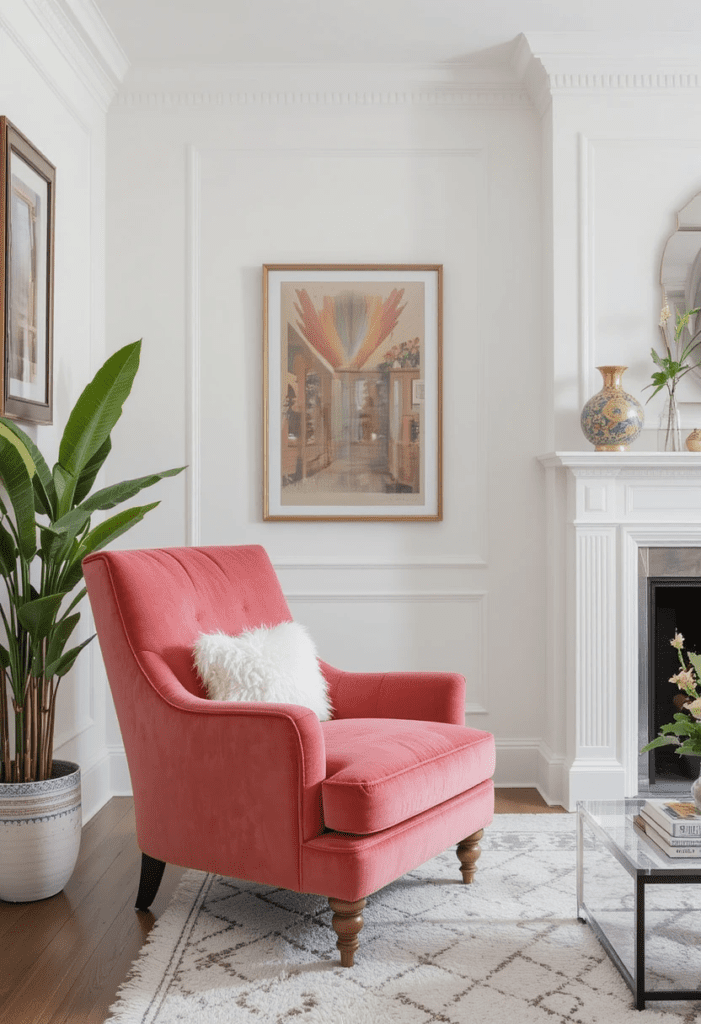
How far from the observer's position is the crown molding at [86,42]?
10.0ft

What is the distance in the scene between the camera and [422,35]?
138 inches

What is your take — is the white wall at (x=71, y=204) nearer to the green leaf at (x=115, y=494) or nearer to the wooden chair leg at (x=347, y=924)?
the green leaf at (x=115, y=494)

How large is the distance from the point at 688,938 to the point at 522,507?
185 cm

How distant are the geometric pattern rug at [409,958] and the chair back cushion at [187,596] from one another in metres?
0.62

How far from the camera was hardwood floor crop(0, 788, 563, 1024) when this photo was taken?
1991mm

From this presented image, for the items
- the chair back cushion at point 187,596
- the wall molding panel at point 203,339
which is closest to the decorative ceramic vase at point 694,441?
the wall molding panel at point 203,339

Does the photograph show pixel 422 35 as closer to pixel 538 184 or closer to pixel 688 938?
pixel 538 184

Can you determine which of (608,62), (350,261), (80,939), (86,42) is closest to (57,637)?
(80,939)

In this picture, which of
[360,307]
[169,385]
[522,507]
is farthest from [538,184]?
[169,385]

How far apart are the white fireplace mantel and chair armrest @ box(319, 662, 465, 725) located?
2.86 ft

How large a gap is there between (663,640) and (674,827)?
1.74 meters

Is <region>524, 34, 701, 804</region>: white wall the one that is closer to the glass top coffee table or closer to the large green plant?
the glass top coffee table

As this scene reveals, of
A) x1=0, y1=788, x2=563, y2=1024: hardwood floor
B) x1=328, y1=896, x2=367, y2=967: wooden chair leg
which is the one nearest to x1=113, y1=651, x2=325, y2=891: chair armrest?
x1=328, y1=896, x2=367, y2=967: wooden chair leg

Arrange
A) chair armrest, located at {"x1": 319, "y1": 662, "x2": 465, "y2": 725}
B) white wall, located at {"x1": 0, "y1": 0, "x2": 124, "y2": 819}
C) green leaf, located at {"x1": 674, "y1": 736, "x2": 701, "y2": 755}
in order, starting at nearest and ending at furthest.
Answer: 1. green leaf, located at {"x1": 674, "y1": 736, "x2": 701, "y2": 755}
2. chair armrest, located at {"x1": 319, "y1": 662, "x2": 465, "y2": 725}
3. white wall, located at {"x1": 0, "y1": 0, "x2": 124, "y2": 819}
